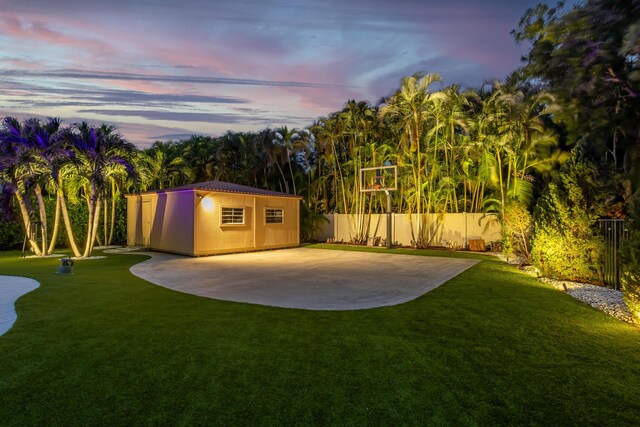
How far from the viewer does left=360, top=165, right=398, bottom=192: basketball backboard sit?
46.7 feet

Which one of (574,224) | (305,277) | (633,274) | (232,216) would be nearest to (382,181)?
(232,216)

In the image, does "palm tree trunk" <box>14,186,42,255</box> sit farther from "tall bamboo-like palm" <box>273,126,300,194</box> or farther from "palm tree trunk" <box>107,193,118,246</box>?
"tall bamboo-like palm" <box>273,126,300,194</box>

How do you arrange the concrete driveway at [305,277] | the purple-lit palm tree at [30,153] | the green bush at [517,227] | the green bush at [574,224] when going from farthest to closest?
the purple-lit palm tree at [30,153]
the green bush at [517,227]
the green bush at [574,224]
the concrete driveway at [305,277]

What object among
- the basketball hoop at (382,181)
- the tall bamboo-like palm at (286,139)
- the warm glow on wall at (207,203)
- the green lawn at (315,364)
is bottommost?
the green lawn at (315,364)

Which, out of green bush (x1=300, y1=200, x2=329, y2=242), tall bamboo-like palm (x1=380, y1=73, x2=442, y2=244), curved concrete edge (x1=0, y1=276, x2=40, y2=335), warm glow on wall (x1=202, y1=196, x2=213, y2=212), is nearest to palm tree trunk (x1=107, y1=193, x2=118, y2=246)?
warm glow on wall (x1=202, y1=196, x2=213, y2=212)

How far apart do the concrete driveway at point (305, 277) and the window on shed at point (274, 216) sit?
2842 millimetres

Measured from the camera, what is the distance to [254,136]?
62.7 ft

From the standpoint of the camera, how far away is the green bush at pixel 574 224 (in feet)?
22.2

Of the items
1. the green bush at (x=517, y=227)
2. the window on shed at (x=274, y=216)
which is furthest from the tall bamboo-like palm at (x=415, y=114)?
the window on shed at (x=274, y=216)

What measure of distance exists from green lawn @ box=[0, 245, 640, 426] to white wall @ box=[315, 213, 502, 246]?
9.26m

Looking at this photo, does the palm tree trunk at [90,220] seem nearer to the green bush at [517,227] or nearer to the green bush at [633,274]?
the green bush at [517,227]

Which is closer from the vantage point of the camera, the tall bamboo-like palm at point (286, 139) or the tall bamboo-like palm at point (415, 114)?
the tall bamboo-like palm at point (415, 114)

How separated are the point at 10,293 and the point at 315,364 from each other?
5.95 meters

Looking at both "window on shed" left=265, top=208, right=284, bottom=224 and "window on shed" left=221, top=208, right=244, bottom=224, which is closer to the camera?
"window on shed" left=221, top=208, right=244, bottom=224
